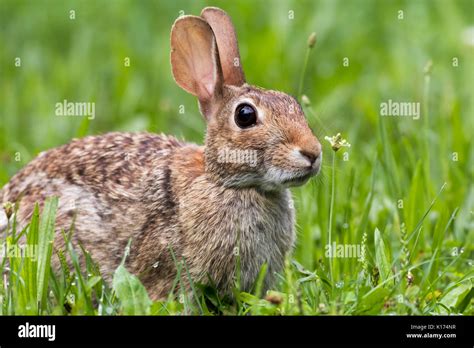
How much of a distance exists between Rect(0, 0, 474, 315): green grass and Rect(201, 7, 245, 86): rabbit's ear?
59 centimetres

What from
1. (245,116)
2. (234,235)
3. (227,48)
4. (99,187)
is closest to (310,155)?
(245,116)

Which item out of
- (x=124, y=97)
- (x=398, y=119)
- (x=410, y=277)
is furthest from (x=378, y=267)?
(x=124, y=97)

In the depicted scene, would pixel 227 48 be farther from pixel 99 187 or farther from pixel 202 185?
pixel 99 187

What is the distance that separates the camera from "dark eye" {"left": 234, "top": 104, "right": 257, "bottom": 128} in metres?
6.02

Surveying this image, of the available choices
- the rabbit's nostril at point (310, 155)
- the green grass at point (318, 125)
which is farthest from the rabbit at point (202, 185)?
the green grass at point (318, 125)

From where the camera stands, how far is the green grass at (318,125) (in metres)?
5.57

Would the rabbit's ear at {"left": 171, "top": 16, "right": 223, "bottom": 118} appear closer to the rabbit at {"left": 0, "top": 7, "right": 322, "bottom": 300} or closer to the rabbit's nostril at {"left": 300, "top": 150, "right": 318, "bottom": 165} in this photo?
the rabbit at {"left": 0, "top": 7, "right": 322, "bottom": 300}

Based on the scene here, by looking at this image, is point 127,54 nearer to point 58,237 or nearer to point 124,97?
point 124,97

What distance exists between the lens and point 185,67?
6500mm

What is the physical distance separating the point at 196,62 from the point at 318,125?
3.03 ft

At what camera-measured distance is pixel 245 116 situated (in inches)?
238

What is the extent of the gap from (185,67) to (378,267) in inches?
67.7

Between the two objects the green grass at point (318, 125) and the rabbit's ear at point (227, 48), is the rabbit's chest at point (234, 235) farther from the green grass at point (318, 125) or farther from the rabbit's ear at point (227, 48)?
the rabbit's ear at point (227, 48)
